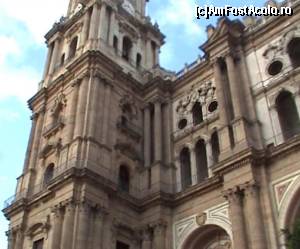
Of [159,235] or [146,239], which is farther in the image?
[146,239]

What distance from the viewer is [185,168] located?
29.1 meters

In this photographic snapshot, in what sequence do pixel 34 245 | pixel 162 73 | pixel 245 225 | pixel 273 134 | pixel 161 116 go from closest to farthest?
1. pixel 245 225
2. pixel 273 134
3. pixel 34 245
4. pixel 161 116
5. pixel 162 73

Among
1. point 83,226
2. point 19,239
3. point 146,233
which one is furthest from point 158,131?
point 19,239

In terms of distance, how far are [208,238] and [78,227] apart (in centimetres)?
691

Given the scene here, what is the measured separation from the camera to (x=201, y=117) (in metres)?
30.2

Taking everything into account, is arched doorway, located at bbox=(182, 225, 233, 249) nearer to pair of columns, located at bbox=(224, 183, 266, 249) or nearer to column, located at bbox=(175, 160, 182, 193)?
pair of columns, located at bbox=(224, 183, 266, 249)

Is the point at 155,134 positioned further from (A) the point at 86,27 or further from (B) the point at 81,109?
(A) the point at 86,27

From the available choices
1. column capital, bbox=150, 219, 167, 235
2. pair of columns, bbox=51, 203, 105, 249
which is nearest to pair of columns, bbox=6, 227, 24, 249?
pair of columns, bbox=51, 203, 105, 249

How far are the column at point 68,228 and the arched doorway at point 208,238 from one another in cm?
600

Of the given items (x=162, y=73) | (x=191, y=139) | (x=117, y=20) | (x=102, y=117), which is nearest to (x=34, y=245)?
(x=102, y=117)

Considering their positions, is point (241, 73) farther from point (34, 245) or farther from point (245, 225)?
point (34, 245)

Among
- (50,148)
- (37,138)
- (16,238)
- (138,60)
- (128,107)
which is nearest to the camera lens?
(16,238)

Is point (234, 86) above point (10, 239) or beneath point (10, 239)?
above

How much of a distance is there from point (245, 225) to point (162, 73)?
17398mm
